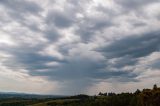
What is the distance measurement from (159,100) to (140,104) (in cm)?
1494

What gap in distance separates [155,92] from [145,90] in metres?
12.3

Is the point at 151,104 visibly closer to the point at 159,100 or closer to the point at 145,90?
the point at 159,100

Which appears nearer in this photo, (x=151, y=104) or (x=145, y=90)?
(x=151, y=104)

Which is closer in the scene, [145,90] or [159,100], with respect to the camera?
[159,100]

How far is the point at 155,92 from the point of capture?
18762 centimetres

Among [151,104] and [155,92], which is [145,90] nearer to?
[155,92]

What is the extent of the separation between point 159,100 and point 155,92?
11.8 m

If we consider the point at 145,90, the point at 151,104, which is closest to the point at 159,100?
the point at 151,104

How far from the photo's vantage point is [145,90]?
199250 millimetres

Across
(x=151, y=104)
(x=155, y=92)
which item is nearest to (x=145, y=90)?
(x=155, y=92)

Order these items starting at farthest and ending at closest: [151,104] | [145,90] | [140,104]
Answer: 1. [145,90]
2. [140,104]
3. [151,104]

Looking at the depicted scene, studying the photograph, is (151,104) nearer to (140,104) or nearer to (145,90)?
(140,104)

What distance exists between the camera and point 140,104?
187000mm

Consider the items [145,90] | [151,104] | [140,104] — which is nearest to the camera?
[151,104]
